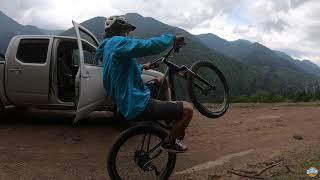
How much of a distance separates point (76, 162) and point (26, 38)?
378cm

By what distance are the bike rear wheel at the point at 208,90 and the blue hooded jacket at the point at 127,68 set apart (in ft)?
5.73

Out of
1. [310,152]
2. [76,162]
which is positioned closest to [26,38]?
[76,162]

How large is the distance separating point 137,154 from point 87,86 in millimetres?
2941

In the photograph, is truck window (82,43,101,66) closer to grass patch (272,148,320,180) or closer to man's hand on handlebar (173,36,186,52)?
man's hand on handlebar (173,36,186,52)

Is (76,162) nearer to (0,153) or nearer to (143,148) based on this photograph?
(0,153)

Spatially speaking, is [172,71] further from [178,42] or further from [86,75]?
[86,75]

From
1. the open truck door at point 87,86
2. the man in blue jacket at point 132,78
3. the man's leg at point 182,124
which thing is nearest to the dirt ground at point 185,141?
the open truck door at point 87,86

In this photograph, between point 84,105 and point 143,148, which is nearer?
point 143,148

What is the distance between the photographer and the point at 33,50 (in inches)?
391

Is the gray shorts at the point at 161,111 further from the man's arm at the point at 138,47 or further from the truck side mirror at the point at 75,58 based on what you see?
the truck side mirror at the point at 75,58

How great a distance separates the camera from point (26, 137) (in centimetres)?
887

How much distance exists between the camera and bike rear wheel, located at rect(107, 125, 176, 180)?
5.41m

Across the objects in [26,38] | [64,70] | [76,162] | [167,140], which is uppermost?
[26,38]

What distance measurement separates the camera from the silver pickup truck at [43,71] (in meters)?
9.42
